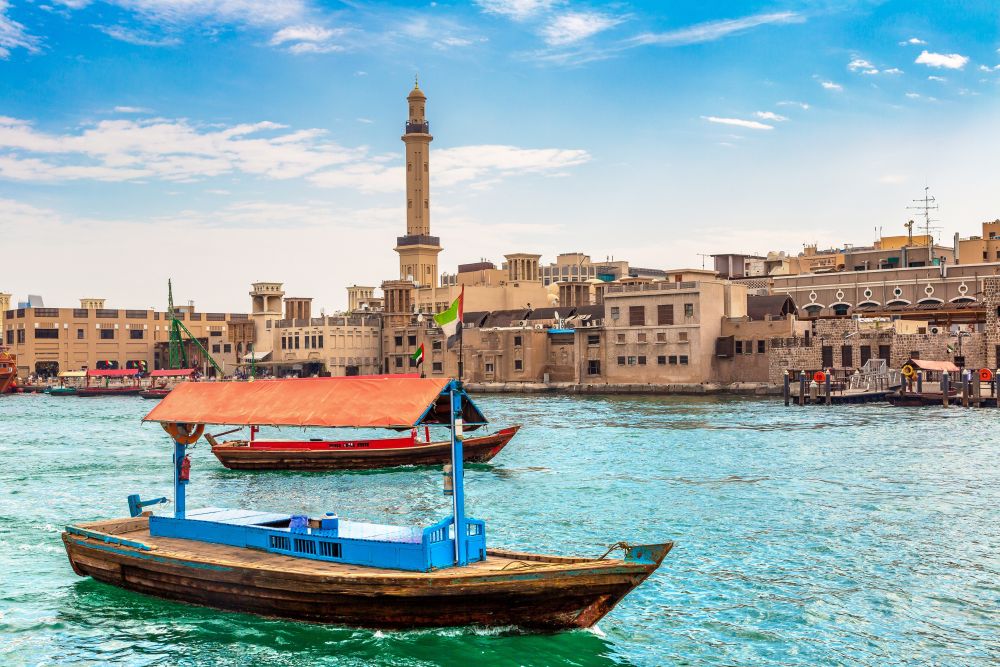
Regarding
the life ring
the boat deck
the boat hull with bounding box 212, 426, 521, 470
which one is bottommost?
the boat hull with bounding box 212, 426, 521, 470

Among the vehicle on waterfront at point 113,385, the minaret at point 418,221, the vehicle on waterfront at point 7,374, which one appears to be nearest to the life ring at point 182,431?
the vehicle on waterfront at point 113,385

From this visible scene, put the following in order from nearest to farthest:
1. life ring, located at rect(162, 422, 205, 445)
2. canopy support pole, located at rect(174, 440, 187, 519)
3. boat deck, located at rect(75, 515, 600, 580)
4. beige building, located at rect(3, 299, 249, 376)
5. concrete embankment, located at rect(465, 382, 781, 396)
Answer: boat deck, located at rect(75, 515, 600, 580) < canopy support pole, located at rect(174, 440, 187, 519) < life ring, located at rect(162, 422, 205, 445) < concrete embankment, located at rect(465, 382, 781, 396) < beige building, located at rect(3, 299, 249, 376)

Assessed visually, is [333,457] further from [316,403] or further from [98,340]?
[98,340]

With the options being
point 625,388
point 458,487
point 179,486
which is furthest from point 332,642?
point 625,388

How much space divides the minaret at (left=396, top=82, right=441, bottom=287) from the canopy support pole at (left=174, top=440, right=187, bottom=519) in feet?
348

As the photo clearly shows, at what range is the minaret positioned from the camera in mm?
127188

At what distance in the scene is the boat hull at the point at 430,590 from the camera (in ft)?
49.5

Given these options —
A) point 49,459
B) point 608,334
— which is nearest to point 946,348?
point 608,334

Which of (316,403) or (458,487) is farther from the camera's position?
(316,403)

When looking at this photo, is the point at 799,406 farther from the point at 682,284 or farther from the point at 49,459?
the point at 49,459

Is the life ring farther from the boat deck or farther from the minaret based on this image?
the minaret

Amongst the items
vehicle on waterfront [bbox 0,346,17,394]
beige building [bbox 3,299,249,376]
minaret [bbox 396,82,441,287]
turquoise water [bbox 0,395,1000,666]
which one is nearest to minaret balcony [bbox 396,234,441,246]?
minaret [bbox 396,82,441,287]

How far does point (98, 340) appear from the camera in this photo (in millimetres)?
134000

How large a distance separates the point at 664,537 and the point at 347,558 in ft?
31.8
